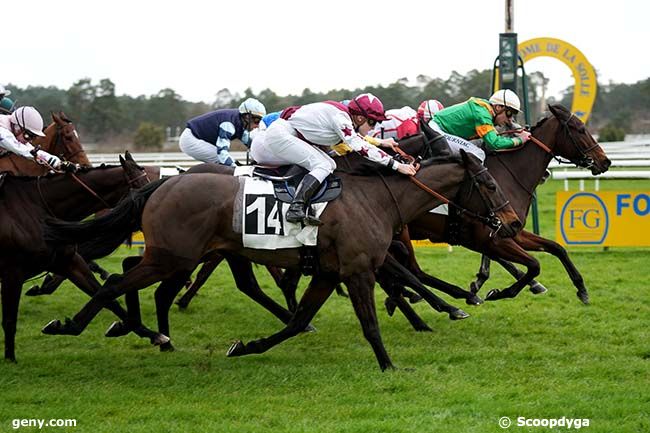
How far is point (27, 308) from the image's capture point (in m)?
10.2

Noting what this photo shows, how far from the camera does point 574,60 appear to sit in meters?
16.4

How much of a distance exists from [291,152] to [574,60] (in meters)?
10.8

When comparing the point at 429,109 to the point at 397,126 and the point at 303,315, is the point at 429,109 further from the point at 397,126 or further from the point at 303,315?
the point at 303,315

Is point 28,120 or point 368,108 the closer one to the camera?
point 368,108

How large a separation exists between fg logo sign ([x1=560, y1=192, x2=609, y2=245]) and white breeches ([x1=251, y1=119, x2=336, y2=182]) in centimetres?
722

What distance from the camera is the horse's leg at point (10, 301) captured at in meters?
7.31

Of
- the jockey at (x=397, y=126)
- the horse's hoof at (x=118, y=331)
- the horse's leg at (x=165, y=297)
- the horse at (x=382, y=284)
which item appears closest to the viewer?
the horse at (x=382, y=284)

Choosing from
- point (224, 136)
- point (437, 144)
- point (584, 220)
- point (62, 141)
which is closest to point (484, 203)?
point (437, 144)

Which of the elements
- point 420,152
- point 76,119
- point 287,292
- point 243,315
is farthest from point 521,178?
point 76,119

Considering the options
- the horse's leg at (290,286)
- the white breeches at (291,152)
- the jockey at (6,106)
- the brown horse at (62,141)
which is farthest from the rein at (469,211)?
the jockey at (6,106)

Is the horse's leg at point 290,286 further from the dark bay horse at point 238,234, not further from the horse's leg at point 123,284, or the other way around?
the horse's leg at point 123,284

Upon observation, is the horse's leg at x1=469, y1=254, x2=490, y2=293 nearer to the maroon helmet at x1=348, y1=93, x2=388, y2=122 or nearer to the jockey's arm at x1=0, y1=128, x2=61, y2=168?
the maroon helmet at x1=348, y1=93, x2=388, y2=122

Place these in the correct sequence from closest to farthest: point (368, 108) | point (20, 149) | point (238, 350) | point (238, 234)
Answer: point (238, 234) < point (368, 108) < point (238, 350) < point (20, 149)

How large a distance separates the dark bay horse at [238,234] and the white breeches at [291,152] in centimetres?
24
